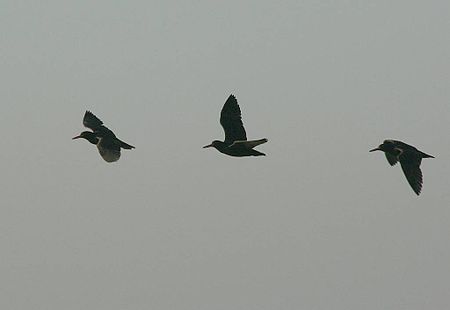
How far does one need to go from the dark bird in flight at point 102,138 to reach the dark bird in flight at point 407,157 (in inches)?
372

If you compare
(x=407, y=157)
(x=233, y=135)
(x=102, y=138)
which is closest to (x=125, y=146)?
(x=102, y=138)

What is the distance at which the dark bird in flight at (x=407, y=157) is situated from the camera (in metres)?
36.6

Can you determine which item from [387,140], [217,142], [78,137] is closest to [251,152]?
[217,142]

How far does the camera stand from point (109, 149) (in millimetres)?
40188

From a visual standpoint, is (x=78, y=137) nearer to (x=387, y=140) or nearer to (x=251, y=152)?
(x=251, y=152)

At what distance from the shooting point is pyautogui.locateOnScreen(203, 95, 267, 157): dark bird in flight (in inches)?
1485

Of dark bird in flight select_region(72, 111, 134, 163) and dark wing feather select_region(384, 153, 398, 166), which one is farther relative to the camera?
dark bird in flight select_region(72, 111, 134, 163)

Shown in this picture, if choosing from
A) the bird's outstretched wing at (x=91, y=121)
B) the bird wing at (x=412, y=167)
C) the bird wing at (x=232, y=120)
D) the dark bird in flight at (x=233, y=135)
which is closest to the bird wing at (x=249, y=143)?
the dark bird in flight at (x=233, y=135)

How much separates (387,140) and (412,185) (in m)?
1.97

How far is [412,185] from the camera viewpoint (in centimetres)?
3638

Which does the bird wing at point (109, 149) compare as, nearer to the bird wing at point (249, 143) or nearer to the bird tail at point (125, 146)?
the bird tail at point (125, 146)

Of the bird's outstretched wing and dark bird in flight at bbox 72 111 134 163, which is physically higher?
the bird's outstretched wing

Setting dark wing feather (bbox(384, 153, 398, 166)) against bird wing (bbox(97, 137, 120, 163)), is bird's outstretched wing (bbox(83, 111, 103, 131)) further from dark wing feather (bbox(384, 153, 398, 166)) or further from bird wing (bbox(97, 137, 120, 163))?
dark wing feather (bbox(384, 153, 398, 166))

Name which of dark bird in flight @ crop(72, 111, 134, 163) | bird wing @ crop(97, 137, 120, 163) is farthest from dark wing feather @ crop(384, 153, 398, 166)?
bird wing @ crop(97, 137, 120, 163)
